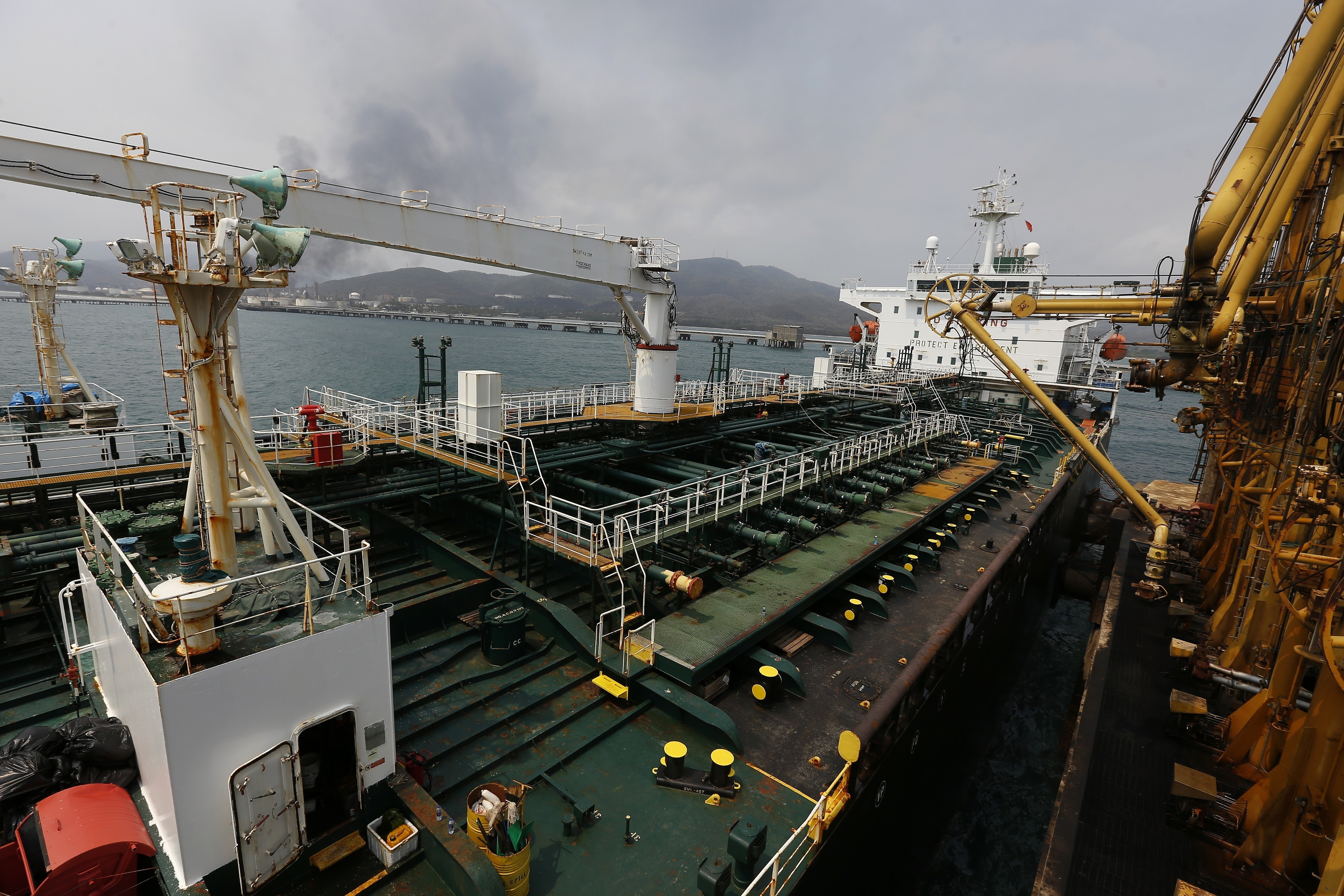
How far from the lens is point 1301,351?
1382cm

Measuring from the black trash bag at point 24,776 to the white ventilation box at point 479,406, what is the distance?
9.80 m

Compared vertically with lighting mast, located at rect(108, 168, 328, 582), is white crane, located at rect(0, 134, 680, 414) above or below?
above

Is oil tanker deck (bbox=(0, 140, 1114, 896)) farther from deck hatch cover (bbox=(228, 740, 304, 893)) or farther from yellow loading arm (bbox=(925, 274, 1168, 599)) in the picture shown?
yellow loading arm (bbox=(925, 274, 1168, 599))

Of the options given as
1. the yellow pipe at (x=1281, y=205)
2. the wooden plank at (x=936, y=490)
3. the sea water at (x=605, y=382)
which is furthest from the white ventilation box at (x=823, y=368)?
the yellow pipe at (x=1281, y=205)

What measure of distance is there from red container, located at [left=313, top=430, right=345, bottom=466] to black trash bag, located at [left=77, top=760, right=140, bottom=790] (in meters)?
6.72

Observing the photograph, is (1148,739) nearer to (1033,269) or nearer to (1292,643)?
(1292,643)

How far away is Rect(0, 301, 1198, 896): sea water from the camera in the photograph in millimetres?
15867

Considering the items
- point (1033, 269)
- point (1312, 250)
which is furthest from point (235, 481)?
point (1033, 269)

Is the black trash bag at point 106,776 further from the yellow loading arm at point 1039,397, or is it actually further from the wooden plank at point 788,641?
the yellow loading arm at point 1039,397

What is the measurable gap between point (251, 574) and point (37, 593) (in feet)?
22.9

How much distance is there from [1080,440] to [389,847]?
69.9 ft

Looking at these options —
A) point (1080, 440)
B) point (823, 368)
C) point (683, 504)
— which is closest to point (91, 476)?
point (683, 504)

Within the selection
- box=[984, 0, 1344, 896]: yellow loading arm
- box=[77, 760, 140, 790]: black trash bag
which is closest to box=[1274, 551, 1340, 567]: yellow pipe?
box=[984, 0, 1344, 896]: yellow loading arm

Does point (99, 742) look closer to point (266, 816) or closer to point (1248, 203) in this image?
point (266, 816)
